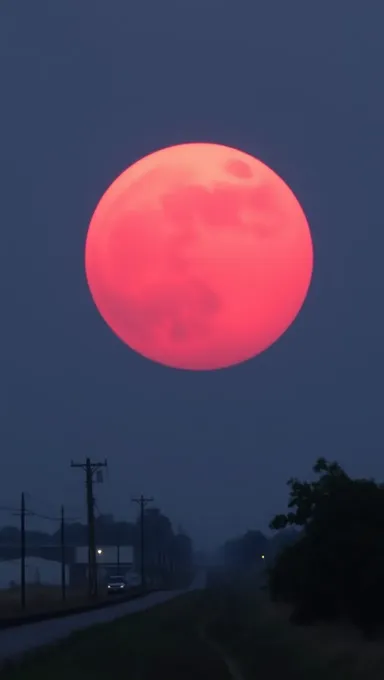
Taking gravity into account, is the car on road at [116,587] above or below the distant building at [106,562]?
below

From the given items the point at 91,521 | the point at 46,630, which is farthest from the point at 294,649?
the point at 91,521

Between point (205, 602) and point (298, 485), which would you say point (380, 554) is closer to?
point (298, 485)

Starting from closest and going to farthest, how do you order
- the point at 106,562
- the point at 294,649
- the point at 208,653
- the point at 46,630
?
the point at 208,653, the point at 294,649, the point at 46,630, the point at 106,562

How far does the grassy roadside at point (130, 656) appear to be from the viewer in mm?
32431

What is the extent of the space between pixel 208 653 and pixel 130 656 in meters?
4.35

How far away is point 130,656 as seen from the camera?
38469 mm

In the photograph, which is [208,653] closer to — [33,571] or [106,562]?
[33,571]

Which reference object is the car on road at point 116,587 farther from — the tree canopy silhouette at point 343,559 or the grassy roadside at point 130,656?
the tree canopy silhouette at point 343,559

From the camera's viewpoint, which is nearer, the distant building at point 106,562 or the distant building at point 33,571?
the distant building at point 33,571

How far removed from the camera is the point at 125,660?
121 feet

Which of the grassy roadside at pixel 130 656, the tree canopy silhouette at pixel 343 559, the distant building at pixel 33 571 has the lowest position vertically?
the grassy roadside at pixel 130 656

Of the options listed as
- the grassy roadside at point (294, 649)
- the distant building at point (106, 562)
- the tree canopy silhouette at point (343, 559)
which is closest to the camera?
the grassy roadside at point (294, 649)

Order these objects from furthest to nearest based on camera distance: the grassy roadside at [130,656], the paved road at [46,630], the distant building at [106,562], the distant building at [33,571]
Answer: the distant building at [106,562], the distant building at [33,571], the paved road at [46,630], the grassy roadside at [130,656]

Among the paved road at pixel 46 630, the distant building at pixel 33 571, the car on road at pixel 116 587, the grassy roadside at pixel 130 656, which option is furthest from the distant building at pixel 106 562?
the grassy roadside at pixel 130 656
